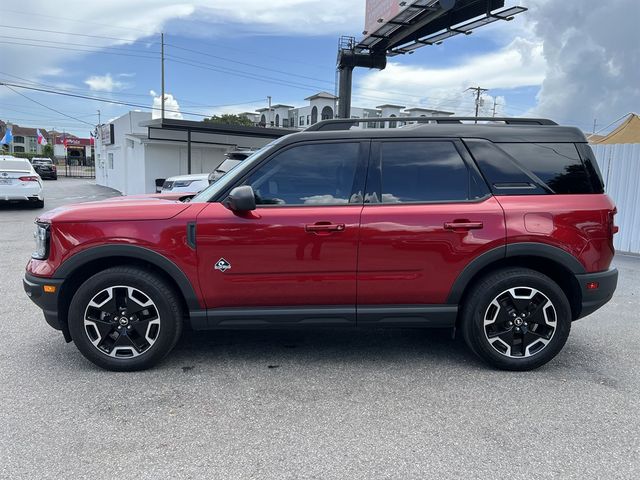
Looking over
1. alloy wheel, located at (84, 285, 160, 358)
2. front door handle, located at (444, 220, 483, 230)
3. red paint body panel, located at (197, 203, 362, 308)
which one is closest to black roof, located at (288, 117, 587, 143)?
red paint body panel, located at (197, 203, 362, 308)

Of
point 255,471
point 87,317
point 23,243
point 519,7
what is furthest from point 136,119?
point 255,471

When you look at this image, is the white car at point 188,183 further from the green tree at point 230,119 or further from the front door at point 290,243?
the green tree at point 230,119

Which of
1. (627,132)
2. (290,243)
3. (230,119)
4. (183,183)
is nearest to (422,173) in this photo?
(290,243)

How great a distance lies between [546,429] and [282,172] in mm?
2558

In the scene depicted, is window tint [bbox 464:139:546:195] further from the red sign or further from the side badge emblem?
the red sign

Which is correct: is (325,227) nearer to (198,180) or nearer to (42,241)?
(42,241)

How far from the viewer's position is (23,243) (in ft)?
31.6

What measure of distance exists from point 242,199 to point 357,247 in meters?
0.92

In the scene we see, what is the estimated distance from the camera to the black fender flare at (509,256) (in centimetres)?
377

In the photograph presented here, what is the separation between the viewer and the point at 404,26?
23.0 meters

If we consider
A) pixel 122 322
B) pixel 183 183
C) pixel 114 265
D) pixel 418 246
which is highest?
pixel 183 183

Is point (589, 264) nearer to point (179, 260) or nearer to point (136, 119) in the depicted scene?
point (179, 260)

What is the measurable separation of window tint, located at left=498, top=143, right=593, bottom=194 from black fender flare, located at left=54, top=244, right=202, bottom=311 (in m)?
2.72

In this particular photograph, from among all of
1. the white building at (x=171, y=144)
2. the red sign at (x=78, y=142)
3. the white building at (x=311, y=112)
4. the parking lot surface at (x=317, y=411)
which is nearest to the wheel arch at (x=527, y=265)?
the parking lot surface at (x=317, y=411)
